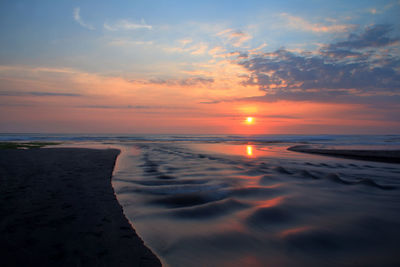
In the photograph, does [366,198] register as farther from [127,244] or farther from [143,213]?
[127,244]

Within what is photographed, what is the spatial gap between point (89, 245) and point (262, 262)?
1.98 metres

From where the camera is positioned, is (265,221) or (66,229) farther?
(265,221)

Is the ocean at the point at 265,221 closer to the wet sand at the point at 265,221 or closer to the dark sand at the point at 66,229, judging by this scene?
the wet sand at the point at 265,221

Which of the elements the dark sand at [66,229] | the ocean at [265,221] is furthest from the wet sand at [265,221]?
the dark sand at [66,229]

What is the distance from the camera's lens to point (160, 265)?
2.45 m

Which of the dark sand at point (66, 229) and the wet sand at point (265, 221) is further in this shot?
the wet sand at point (265, 221)

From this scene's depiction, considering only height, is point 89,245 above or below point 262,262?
above

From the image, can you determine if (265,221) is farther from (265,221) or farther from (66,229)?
(66,229)

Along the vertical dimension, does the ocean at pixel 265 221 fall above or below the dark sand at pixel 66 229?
below

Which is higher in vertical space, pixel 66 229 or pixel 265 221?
pixel 66 229

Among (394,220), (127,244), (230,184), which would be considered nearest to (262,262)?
(127,244)

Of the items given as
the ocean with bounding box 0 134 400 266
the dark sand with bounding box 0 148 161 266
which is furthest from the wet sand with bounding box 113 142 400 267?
the dark sand with bounding box 0 148 161 266

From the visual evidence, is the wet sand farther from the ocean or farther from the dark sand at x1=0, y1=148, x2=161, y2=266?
the dark sand at x1=0, y1=148, x2=161, y2=266

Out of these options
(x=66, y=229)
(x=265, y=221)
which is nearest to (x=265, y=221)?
(x=265, y=221)
